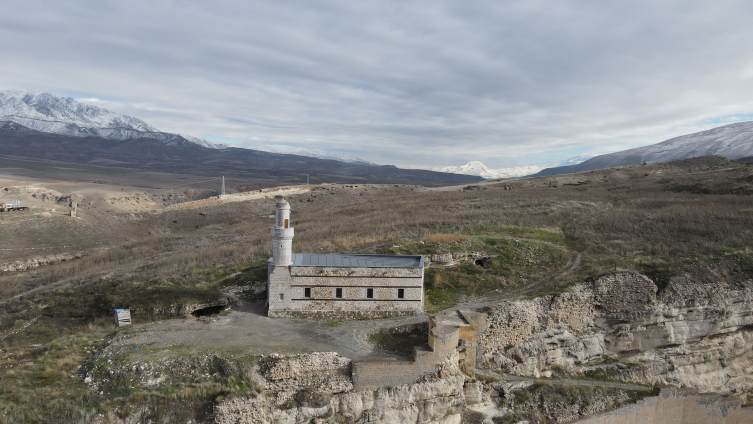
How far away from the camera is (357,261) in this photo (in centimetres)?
2111

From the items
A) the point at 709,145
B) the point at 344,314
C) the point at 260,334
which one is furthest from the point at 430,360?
the point at 709,145

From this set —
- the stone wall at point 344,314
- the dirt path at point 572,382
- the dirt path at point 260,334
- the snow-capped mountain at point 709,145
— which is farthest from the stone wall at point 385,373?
the snow-capped mountain at point 709,145

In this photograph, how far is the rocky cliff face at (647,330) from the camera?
66.3ft

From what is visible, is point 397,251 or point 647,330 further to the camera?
point 397,251

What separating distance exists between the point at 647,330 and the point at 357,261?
1488 cm

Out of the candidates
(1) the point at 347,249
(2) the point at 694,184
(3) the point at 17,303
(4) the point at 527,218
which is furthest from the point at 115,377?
(2) the point at 694,184

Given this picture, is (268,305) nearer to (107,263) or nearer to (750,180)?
(107,263)

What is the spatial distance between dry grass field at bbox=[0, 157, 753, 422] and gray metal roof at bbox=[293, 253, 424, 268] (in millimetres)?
Answer: 2996

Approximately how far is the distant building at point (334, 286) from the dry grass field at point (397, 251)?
2.87 metres

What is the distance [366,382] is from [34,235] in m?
44.5

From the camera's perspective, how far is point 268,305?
20500 mm

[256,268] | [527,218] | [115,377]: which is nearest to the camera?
[115,377]

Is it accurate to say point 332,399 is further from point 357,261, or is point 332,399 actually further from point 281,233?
point 281,233

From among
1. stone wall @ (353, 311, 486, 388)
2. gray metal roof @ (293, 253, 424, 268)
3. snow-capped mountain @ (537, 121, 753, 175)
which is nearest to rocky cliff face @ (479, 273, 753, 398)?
stone wall @ (353, 311, 486, 388)
